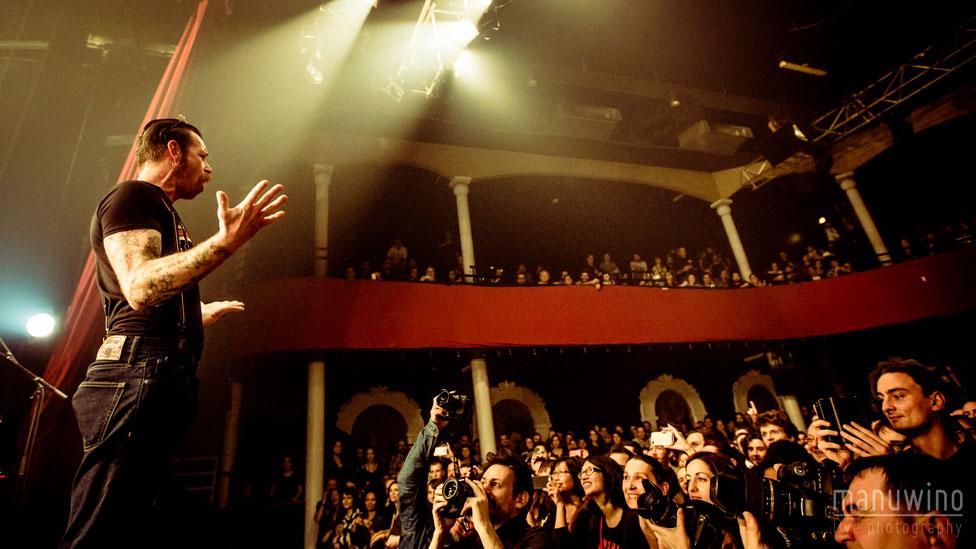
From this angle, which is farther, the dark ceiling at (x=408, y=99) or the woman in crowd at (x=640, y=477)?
the dark ceiling at (x=408, y=99)

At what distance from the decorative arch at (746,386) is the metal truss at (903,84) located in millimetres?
6110

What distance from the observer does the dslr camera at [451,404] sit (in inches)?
90.7

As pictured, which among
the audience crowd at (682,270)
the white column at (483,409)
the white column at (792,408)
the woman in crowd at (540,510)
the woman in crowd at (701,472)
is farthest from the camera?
the white column at (792,408)

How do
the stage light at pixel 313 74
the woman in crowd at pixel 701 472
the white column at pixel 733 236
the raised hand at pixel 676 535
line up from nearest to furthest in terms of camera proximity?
1. the raised hand at pixel 676 535
2. the woman in crowd at pixel 701 472
3. the stage light at pixel 313 74
4. the white column at pixel 733 236

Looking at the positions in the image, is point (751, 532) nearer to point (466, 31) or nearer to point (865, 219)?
point (466, 31)

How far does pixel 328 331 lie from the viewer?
278 inches

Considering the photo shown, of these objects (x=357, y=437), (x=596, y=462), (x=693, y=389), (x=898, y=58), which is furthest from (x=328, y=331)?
(x=898, y=58)

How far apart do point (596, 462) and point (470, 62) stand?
8533mm

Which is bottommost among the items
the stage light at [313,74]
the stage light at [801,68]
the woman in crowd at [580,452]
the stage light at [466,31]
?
the woman in crowd at [580,452]

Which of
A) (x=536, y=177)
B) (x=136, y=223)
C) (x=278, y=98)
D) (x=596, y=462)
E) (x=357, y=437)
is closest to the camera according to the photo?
(x=136, y=223)

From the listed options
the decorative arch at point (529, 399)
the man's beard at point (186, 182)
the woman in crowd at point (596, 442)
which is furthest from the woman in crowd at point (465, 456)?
the man's beard at point (186, 182)

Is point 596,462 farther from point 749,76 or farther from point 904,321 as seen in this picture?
point 749,76

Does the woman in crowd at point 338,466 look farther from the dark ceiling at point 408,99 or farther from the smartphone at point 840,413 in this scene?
the smartphone at point 840,413

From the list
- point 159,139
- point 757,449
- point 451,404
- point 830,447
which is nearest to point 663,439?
point 757,449
